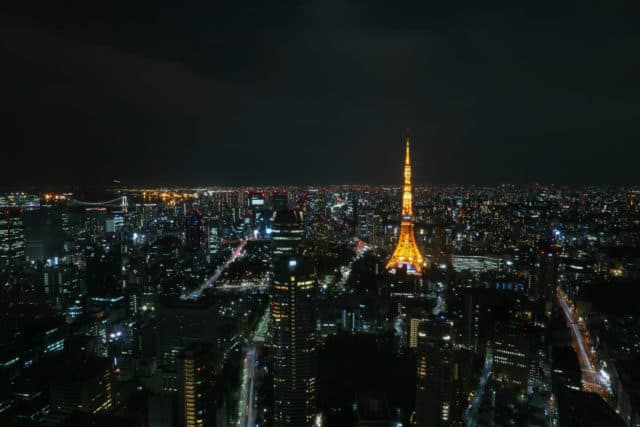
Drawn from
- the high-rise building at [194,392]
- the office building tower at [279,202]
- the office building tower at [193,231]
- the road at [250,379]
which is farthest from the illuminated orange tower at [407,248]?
the office building tower at [193,231]

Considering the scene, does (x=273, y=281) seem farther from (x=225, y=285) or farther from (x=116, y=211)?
(x=116, y=211)

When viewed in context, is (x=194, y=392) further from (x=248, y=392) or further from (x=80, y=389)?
(x=80, y=389)

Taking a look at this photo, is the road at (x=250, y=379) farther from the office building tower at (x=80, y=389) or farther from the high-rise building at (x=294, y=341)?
the office building tower at (x=80, y=389)

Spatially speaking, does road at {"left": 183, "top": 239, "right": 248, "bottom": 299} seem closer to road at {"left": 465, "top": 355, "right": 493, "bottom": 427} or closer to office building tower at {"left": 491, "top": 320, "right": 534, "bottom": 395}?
road at {"left": 465, "top": 355, "right": 493, "bottom": 427}

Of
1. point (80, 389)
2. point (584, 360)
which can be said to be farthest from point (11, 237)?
point (584, 360)

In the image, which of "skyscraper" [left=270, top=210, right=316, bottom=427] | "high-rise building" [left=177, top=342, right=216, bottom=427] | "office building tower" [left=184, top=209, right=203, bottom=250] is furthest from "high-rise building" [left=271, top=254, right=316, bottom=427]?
"office building tower" [left=184, top=209, right=203, bottom=250]
